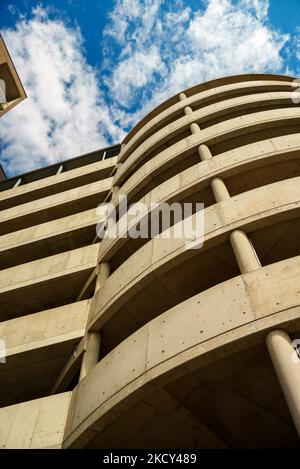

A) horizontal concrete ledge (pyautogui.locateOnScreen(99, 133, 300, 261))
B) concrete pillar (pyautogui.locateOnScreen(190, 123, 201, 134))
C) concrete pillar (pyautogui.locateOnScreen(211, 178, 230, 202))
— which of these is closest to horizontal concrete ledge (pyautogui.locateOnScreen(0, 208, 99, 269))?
horizontal concrete ledge (pyautogui.locateOnScreen(99, 133, 300, 261))

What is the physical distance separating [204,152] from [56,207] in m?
8.03

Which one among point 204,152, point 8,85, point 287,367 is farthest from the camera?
point 8,85

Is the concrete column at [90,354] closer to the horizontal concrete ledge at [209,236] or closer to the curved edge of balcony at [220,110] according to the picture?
the horizontal concrete ledge at [209,236]

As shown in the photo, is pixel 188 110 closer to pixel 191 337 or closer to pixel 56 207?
pixel 56 207

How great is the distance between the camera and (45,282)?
12.1 m

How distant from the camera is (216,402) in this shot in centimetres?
633

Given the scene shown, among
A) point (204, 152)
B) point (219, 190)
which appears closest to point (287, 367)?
point (219, 190)

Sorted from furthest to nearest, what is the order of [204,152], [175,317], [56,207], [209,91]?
1. [209,91]
2. [56,207]
3. [204,152]
4. [175,317]

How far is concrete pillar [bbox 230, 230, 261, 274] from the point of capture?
22.6 ft

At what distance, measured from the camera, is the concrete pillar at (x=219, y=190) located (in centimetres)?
980

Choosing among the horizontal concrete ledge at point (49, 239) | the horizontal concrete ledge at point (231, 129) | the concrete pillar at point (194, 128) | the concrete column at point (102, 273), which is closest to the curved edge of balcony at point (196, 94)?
the concrete pillar at point (194, 128)
